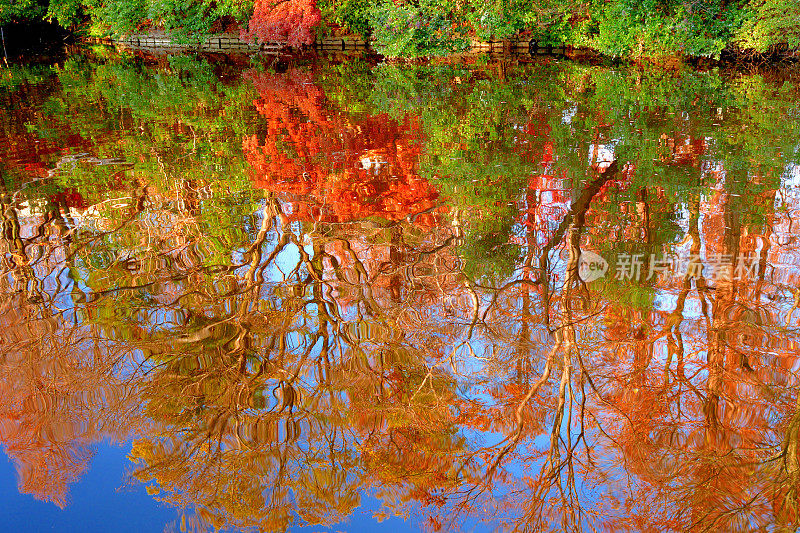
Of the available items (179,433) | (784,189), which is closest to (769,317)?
(784,189)

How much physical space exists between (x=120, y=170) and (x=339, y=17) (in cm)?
1766

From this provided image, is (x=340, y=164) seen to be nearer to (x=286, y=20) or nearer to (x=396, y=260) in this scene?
(x=396, y=260)

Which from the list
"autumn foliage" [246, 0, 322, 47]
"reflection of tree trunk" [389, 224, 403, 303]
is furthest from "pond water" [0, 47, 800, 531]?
"autumn foliage" [246, 0, 322, 47]

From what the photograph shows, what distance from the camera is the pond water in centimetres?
314

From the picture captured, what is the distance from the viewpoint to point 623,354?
4.07m

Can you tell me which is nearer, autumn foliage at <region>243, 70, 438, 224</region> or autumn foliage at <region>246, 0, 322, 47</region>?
autumn foliage at <region>243, 70, 438, 224</region>

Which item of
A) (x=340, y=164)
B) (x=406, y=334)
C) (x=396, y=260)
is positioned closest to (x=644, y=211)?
(x=396, y=260)

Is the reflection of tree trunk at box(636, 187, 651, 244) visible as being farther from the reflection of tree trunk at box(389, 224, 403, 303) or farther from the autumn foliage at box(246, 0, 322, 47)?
the autumn foliage at box(246, 0, 322, 47)

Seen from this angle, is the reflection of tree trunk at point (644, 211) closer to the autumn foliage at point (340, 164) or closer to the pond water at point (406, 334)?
the pond water at point (406, 334)

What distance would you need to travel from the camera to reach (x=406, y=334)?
4363 mm

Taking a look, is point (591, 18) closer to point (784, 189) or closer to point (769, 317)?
point (784, 189)

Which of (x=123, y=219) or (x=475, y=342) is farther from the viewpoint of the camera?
(x=123, y=219)

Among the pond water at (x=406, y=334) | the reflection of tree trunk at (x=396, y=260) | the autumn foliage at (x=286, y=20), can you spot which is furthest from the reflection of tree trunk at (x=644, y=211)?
the autumn foliage at (x=286, y=20)

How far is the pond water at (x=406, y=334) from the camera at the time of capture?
3.14 meters
